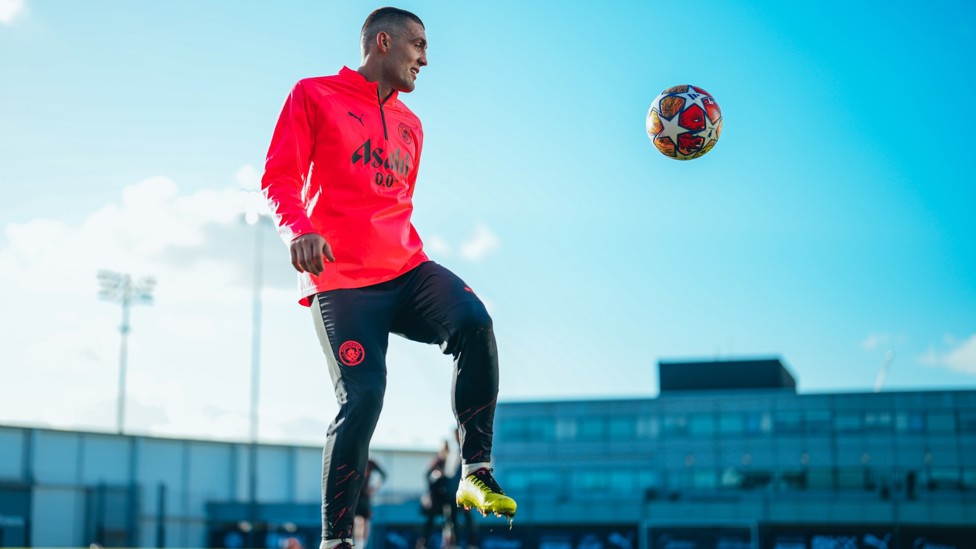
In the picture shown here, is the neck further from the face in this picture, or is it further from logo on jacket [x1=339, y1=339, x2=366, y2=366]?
logo on jacket [x1=339, y1=339, x2=366, y2=366]

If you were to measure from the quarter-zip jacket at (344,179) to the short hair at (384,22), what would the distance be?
205mm

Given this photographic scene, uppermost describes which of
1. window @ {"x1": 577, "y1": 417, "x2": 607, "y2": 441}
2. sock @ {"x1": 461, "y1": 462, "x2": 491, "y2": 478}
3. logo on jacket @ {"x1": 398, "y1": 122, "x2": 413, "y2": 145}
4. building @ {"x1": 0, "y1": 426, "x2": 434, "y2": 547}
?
logo on jacket @ {"x1": 398, "y1": 122, "x2": 413, "y2": 145}

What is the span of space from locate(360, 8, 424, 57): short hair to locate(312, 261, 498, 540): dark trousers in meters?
1.11

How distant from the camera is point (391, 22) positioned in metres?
5.27

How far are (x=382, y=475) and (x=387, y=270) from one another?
1352cm

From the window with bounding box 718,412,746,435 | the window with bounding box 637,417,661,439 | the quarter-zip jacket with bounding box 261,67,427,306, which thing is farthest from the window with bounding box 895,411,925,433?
the quarter-zip jacket with bounding box 261,67,427,306

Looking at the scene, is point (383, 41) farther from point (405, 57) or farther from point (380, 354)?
point (380, 354)

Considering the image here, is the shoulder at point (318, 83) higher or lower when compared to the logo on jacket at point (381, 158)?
higher

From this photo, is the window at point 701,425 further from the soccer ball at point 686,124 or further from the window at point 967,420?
the soccer ball at point 686,124

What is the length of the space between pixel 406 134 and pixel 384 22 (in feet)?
1.77

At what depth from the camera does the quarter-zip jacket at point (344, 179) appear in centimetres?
501

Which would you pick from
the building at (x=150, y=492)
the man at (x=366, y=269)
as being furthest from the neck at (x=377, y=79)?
the building at (x=150, y=492)

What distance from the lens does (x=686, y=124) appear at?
290 inches

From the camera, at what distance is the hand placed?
460 cm
